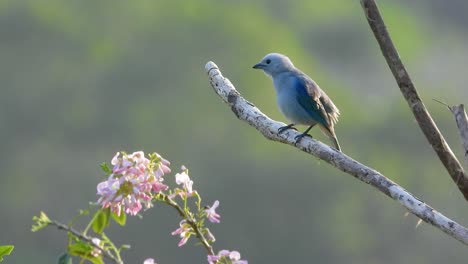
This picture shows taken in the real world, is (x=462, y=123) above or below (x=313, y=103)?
below

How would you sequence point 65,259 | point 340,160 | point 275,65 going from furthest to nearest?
1. point 275,65
2. point 340,160
3. point 65,259

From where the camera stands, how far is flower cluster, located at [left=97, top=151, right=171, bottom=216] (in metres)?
2.61

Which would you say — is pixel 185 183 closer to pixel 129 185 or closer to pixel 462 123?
pixel 129 185

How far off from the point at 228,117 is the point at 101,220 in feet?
55.9

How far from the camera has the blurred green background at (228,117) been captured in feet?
56.4

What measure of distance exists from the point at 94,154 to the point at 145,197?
15.2 metres

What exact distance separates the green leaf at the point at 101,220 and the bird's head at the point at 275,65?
271 cm

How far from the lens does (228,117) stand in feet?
64.3

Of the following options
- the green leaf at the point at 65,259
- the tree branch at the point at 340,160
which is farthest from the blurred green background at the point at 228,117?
the green leaf at the point at 65,259

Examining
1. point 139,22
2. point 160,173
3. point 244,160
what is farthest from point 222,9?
point 160,173

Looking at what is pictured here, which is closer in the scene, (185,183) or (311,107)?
(185,183)

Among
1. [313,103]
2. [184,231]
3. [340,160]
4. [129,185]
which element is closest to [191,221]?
[184,231]

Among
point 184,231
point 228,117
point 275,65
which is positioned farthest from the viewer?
point 228,117

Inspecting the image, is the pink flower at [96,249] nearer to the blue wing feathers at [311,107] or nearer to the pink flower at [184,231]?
the pink flower at [184,231]
